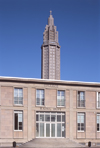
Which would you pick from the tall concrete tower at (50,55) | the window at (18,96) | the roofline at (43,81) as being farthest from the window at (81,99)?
the tall concrete tower at (50,55)

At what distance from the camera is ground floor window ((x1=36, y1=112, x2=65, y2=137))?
33906mm

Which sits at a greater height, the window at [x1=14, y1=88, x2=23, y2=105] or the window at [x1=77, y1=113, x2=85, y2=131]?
the window at [x1=14, y1=88, x2=23, y2=105]

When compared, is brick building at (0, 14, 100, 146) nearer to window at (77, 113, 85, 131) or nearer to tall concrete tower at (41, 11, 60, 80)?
window at (77, 113, 85, 131)

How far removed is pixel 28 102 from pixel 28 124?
2.89 meters

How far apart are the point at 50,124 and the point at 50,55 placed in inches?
3114

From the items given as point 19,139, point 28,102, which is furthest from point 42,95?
point 19,139

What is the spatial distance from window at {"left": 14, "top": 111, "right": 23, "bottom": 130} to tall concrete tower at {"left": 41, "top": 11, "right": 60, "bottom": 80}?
7519 cm

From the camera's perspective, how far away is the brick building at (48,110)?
109 feet

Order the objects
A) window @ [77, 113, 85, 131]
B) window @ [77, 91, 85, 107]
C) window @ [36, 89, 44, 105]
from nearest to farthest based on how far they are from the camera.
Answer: window @ [36, 89, 44, 105]
window @ [77, 113, 85, 131]
window @ [77, 91, 85, 107]

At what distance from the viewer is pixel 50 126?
112 ft

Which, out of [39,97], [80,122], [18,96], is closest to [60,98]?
[39,97]

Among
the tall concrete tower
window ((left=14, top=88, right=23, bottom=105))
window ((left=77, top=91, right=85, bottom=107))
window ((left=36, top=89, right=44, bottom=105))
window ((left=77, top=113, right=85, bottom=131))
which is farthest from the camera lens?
the tall concrete tower

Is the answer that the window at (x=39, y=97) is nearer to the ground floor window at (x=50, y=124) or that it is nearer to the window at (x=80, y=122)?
the ground floor window at (x=50, y=124)

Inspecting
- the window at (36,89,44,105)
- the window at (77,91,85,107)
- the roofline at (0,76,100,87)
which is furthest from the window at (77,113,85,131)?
the window at (36,89,44,105)
